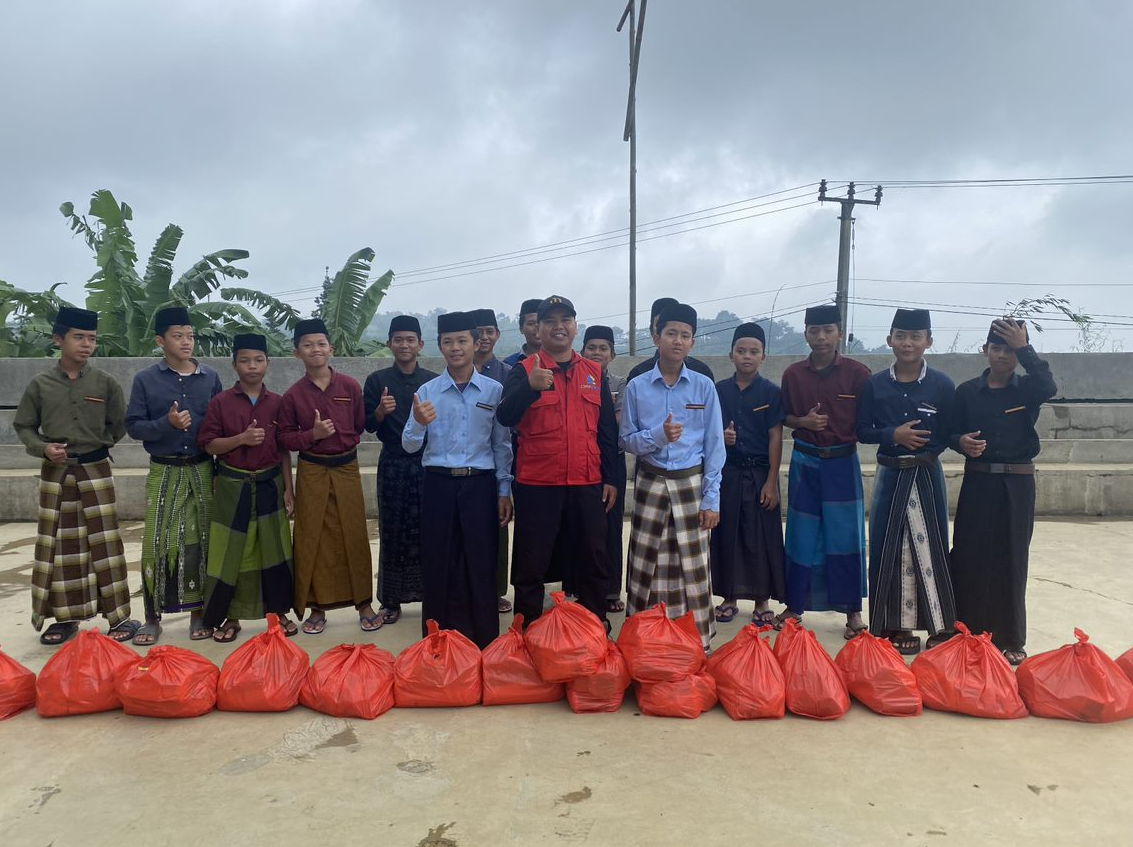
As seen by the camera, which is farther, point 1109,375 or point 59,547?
point 1109,375

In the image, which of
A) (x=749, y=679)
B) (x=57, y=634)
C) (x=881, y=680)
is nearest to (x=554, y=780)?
(x=749, y=679)

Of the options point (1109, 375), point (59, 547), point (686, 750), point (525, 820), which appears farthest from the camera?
point (1109, 375)

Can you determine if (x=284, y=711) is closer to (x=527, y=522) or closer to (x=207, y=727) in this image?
(x=207, y=727)

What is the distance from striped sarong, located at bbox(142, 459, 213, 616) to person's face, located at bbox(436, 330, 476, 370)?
1650 mm

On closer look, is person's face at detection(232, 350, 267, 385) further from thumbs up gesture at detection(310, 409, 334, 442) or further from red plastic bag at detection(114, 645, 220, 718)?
red plastic bag at detection(114, 645, 220, 718)

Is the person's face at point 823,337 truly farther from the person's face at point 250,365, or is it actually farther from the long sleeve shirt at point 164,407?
the long sleeve shirt at point 164,407

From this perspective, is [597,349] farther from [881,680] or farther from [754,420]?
[881,680]

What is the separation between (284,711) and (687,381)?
244cm

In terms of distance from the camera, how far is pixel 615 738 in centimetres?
300

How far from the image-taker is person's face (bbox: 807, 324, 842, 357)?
4254 millimetres

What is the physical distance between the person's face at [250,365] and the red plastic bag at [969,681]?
145 inches

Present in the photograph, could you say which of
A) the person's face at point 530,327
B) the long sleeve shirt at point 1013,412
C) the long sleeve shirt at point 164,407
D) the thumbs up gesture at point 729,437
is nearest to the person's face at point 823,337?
the thumbs up gesture at point 729,437

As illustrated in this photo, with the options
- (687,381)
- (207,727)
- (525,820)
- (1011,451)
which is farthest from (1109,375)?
(207,727)

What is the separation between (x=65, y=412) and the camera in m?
4.11
